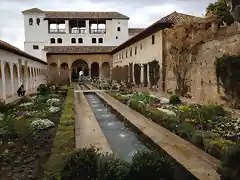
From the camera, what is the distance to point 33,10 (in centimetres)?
4959

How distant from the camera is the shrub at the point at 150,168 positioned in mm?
3494

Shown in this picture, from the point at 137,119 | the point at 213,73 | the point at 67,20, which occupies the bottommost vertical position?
the point at 137,119

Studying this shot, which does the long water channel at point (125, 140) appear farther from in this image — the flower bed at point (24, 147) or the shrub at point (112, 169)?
the flower bed at point (24, 147)

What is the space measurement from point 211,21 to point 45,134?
41.0 ft

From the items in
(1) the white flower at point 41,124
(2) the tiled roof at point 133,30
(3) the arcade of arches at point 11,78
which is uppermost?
(2) the tiled roof at point 133,30

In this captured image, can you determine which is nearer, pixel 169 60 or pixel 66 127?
pixel 66 127

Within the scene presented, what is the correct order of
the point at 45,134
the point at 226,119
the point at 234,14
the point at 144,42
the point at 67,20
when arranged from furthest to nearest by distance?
1. the point at 67,20
2. the point at 144,42
3. the point at 226,119
4. the point at 45,134
5. the point at 234,14

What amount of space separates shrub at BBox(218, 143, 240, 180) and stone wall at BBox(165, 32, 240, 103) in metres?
8.31

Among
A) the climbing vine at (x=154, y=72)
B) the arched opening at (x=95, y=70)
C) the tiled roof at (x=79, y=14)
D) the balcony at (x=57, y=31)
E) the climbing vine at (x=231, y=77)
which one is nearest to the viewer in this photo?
the climbing vine at (x=231, y=77)

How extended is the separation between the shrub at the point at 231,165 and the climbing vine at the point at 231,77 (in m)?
7.63

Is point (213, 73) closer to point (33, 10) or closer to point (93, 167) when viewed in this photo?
point (93, 167)

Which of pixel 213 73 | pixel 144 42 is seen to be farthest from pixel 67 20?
pixel 213 73

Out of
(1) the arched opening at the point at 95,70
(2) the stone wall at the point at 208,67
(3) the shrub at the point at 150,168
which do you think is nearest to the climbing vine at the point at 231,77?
(2) the stone wall at the point at 208,67

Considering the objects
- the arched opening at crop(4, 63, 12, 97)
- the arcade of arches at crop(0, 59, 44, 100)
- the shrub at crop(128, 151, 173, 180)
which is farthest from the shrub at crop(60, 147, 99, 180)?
the arched opening at crop(4, 63, 12, 97)
